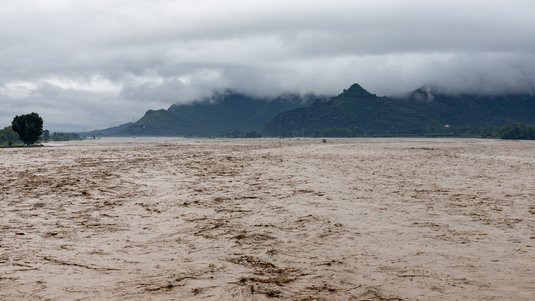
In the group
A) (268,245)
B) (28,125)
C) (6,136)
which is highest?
(28,125)

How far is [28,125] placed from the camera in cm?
13575

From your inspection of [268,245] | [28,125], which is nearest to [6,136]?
[28,125]

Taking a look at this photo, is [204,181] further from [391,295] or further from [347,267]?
[391,295]

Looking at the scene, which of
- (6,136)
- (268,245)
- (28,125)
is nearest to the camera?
(268,245)

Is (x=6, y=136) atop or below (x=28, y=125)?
below

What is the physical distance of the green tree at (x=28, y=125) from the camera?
134m

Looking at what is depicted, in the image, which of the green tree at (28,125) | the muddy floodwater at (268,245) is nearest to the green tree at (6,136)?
the green tree at (28,125)

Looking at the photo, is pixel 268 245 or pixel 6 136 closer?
pixel 268 245

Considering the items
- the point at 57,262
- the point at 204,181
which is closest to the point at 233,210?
the point at 57,262

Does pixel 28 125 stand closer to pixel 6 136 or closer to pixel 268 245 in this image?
pixel 6 136

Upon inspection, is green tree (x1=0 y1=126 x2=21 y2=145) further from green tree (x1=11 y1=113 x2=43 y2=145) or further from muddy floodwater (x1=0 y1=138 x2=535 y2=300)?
muddy floodwater (x1=0 y1=138 x2=535 y2=300)

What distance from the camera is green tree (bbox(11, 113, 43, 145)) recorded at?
134000 millimetres

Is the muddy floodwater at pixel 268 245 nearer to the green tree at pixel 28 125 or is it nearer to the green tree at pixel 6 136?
the green tree at pixel 28 125

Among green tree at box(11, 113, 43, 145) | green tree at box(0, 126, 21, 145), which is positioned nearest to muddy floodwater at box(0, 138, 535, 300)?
green tree at box(11, 113, 43, 145)
